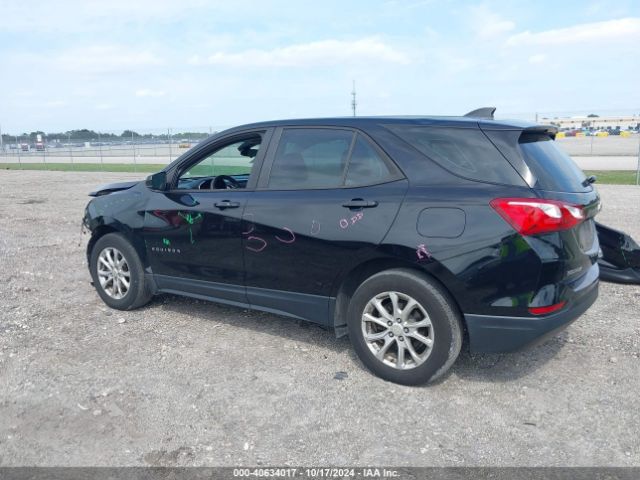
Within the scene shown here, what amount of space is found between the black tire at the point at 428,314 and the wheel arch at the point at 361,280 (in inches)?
1.0

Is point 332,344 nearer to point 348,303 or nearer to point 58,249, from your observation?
point 348,303

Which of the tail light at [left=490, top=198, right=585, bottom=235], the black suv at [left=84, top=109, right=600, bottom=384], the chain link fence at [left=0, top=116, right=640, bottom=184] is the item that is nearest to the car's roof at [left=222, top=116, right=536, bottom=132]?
the black suv at [left=84, top=109, right=600, bottom=384]

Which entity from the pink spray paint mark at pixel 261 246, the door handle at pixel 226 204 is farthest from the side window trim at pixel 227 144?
the pink spray paint mark at pixel 261 246

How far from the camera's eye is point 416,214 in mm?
3543

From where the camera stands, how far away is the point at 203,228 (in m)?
4.53

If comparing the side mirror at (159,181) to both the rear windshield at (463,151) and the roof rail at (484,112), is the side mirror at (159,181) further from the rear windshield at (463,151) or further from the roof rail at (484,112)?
the roof rail at (484,112)

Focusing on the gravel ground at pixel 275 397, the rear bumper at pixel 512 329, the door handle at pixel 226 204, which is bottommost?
the gravel ground at pixel 275 397

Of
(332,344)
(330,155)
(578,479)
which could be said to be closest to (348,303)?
(332,344)

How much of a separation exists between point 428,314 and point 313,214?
1053mm

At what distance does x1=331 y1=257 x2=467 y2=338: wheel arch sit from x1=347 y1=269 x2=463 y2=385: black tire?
0.08 feet

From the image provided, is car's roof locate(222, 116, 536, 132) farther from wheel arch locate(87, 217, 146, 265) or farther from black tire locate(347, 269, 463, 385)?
wheel arch locate(87, 217, 146, 265)

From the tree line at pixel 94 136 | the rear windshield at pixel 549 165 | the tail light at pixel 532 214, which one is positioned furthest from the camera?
the tree line at pixel 94 136

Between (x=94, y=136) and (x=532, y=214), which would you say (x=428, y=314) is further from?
(x=94, y=136)

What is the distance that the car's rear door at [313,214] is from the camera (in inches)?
147
